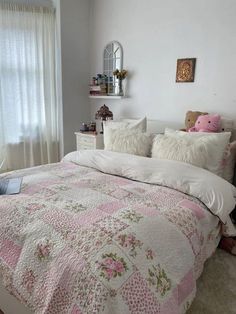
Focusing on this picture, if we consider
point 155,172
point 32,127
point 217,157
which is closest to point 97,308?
point 155,172

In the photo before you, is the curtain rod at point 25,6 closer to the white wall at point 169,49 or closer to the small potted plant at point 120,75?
the white wall at point 169,49

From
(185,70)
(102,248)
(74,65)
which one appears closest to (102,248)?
(102,248)

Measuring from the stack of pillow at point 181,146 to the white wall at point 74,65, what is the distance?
1336 mm

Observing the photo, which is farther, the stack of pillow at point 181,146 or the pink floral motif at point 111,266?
the stack of pillow at point 181,146

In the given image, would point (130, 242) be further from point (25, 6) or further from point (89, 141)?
point (25, 6)

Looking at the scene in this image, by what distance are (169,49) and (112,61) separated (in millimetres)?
886

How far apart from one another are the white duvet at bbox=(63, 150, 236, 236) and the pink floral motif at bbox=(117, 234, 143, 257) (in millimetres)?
744

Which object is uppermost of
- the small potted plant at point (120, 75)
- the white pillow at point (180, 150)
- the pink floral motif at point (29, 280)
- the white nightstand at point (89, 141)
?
the small potted plant at point (120, 75)

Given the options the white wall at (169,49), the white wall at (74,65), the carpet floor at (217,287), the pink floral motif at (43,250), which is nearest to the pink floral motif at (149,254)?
the pink floral motif at (43,250)

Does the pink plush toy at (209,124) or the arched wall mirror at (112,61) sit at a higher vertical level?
the arched wall mirror at (112,61)

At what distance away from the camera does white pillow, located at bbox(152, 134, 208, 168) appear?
6.61 feet

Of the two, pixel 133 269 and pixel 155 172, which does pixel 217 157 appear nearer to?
pixel 155 172

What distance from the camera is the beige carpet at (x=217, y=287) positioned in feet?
5.16

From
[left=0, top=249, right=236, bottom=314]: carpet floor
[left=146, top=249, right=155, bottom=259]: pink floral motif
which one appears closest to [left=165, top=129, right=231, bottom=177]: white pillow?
[left=0, top=249, right=236, bottom=314]: carpet floor
